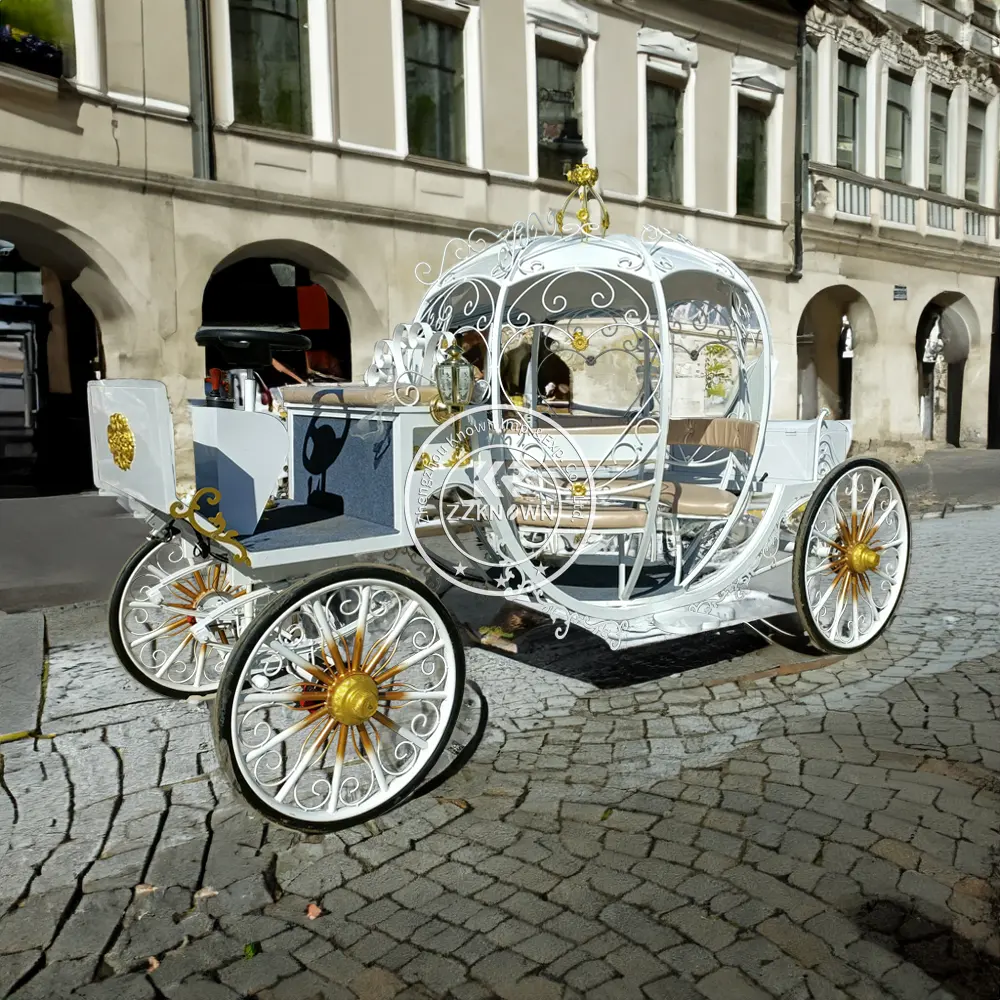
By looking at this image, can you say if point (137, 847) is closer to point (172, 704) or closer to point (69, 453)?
point (172, 704)

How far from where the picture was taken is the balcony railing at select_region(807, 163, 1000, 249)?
15.9 meters

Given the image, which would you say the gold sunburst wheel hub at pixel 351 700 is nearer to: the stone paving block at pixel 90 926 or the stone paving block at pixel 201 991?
the stone paving block at pixel 90 926

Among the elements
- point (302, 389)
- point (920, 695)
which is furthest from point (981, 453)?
point (302, 389)

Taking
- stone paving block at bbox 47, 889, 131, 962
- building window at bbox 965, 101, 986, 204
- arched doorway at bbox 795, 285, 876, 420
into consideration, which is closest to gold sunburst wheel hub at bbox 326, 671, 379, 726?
stone paving block at bbox 47, 889, 131, 962

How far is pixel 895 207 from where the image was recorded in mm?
17188

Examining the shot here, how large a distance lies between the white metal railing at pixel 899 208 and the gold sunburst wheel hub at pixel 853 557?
540 inches

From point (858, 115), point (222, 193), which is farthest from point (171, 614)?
point (858, 115)

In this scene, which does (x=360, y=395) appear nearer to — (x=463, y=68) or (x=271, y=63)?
(x=271, y=63)

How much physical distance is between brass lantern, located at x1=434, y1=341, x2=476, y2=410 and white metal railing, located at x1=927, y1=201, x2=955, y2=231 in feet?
54.7

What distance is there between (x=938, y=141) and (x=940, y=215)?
146 cm

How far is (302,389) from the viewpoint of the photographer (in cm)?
449

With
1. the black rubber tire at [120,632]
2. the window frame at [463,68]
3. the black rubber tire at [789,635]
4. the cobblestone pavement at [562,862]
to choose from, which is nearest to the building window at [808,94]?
the window frame at [463,68]

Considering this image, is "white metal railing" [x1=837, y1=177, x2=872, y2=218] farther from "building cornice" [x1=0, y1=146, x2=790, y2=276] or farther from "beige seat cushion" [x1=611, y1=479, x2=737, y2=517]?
"beige seat cushion" [x1=611, y1=479, x2=737, y2=517]

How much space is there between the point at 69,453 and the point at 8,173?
4878mm
